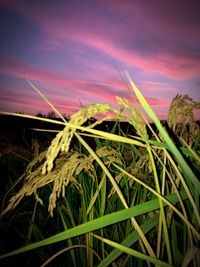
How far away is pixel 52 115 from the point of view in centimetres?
353

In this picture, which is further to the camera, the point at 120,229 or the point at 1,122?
the point at 1,122

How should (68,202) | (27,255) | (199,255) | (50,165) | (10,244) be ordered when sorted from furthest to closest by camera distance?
(10,244)
(27,255)
(68,202)
(199,255)
(50,165)

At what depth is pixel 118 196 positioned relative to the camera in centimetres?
186

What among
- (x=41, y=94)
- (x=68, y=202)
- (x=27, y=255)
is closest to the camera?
(x=41, y=94)

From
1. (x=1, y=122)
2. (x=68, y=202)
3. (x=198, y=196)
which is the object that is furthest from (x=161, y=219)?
(x=1, y=122)

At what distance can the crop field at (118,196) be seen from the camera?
2.64ft

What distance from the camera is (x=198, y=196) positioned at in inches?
36.0

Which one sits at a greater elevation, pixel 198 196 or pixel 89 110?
pixel 89 110

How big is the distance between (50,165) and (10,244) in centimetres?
218

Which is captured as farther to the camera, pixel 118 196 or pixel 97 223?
pixel 118 196

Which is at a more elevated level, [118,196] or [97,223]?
[97,223]

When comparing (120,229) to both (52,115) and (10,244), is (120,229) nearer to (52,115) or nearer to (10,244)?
(10,244)

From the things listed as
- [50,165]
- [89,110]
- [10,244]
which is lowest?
[10,244]

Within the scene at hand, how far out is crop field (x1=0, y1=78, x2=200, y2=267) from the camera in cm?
80
